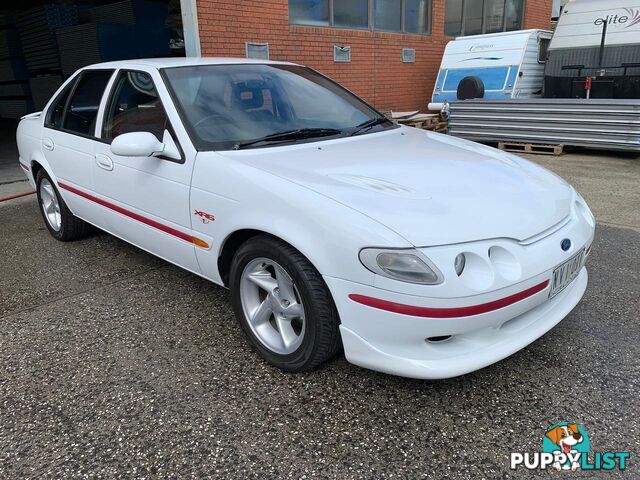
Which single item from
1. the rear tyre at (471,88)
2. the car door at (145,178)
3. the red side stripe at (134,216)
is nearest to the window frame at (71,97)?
the car door at (145,178)

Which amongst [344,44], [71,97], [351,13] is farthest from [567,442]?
[351,13]

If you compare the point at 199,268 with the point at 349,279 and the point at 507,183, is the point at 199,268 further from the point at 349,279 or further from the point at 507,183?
the point at 507,183

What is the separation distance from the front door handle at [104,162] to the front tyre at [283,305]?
1.37 metres

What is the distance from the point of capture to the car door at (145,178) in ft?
9.71

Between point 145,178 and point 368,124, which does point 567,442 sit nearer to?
point 368,124

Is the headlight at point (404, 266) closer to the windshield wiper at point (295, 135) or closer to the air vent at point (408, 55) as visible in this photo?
the windshield wiper at point (295, 135)

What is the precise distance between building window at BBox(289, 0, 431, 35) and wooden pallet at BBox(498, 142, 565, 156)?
3.52 metres

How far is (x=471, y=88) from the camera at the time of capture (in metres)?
9.86

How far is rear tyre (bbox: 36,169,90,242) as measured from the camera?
4.52 meters

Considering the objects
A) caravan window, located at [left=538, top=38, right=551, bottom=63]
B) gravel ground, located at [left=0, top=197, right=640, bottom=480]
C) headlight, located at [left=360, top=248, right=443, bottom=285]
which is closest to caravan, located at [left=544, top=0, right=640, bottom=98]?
caravan window, located at [left=538, top=38, right=551, bottom=63]

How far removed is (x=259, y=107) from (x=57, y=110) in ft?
7.13

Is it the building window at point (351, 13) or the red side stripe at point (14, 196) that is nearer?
Answer: the red side stripe at point (14, 196)

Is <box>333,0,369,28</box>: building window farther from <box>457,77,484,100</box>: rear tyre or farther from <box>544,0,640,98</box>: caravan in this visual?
<box>544,0,640,98</box>: caravan

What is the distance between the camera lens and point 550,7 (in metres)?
15.0
